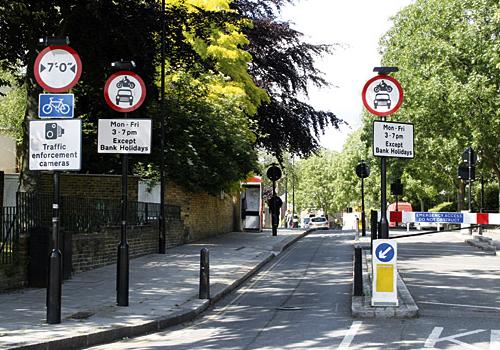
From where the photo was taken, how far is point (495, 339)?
8.41m

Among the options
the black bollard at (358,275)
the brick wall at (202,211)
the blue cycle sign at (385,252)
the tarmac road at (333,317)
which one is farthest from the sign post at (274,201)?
the blue cycle sign at (385,252)

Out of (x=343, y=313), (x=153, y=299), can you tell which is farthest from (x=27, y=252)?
(x=343, y=313)

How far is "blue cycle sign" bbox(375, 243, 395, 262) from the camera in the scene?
1062 cm

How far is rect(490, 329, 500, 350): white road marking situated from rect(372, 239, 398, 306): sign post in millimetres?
1761

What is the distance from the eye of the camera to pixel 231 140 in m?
24.7

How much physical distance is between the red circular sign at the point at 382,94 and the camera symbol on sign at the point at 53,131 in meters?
4.83

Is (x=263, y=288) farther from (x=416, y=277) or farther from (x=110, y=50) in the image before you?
(x=110, y=50)

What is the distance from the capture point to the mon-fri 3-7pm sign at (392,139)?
10891 mm

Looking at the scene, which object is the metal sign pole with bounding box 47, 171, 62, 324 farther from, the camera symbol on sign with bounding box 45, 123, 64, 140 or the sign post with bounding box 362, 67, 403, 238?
the sign post with bounding box 362, 67, 403, 238

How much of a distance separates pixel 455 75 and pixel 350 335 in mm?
23612

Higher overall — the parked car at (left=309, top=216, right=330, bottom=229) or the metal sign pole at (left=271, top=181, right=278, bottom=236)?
the metal sign pole at (left=271, top=181, right=278, bottom=236)

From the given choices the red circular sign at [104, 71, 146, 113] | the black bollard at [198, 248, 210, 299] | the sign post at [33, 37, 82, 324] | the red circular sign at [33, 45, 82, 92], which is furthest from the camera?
the black bollard at [198, 248, 210, 299]

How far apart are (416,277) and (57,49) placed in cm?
963

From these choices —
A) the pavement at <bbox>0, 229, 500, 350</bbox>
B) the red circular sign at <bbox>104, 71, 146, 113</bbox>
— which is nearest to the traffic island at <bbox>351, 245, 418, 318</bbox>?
the pavement at <bbox>0, 229, 500, 350</bbox>
